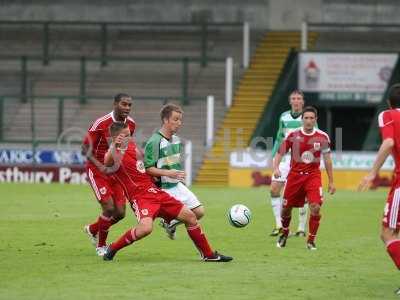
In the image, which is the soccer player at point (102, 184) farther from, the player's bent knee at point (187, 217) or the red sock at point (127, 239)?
the player's bent knee at point (187, 217)

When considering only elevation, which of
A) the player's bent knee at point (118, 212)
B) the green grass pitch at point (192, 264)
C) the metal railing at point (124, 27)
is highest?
the metal railing at point (124, 27)

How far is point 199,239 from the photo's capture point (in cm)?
1291

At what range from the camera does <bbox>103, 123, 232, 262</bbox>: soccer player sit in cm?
1279

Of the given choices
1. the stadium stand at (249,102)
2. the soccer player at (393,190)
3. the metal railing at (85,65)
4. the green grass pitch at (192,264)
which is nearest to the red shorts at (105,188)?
the green grass pitch at (192,264)

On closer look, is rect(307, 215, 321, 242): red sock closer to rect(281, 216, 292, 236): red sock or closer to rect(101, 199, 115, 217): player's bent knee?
rect(281, 216, 292, 236): red sock

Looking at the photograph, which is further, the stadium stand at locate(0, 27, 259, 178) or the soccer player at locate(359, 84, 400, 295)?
the stadium stand at locate(0, 27, 259, 178)

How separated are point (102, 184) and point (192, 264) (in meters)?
1.81

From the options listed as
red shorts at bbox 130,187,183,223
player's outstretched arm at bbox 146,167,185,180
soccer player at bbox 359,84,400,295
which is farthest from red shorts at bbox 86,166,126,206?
soccer player at bbox 359,84,400,295

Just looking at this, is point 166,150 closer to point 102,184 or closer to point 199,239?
point 199,239

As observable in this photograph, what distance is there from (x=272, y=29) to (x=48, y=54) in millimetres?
8329

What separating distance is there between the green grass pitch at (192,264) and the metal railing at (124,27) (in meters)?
19.7

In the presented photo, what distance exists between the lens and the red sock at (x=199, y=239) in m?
12.8

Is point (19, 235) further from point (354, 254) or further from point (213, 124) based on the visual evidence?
point (213, 124)

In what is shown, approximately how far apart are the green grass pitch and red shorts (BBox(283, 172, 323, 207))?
63 centimetres
